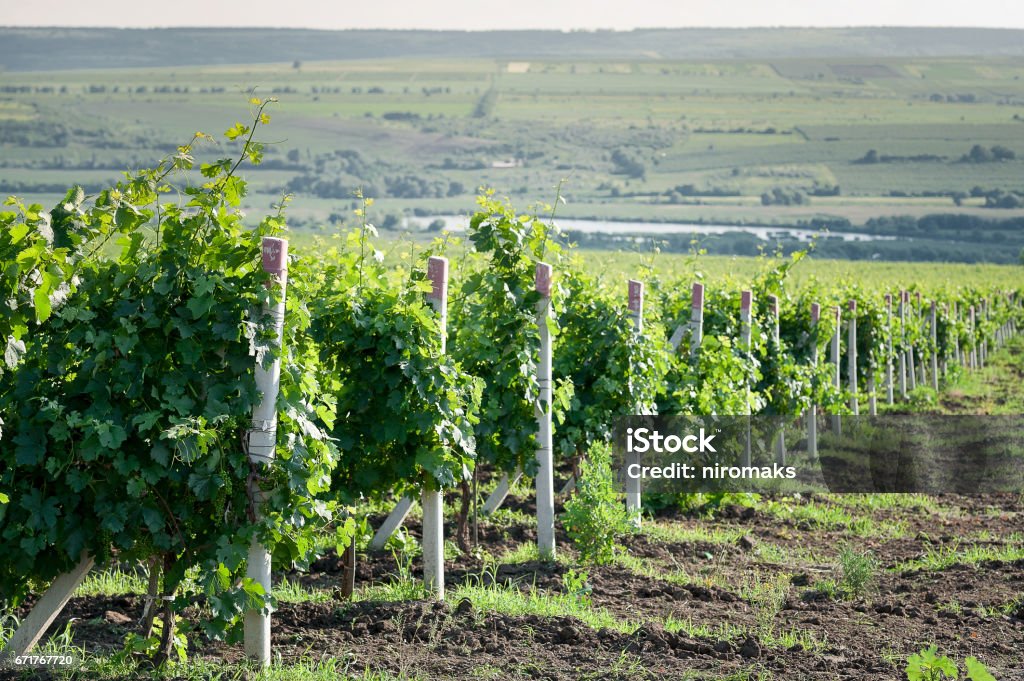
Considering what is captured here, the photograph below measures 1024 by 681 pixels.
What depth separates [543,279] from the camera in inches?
313

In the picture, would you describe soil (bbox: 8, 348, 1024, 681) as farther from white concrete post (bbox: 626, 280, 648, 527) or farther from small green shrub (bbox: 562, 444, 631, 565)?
white concrete post (bbox: 626, 280, 648, 527)

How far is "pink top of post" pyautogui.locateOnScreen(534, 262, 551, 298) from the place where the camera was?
7910 millimetres

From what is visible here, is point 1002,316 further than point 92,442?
Yes

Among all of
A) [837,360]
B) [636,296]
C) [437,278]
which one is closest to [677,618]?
[437,278]

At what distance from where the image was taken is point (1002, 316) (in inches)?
1351

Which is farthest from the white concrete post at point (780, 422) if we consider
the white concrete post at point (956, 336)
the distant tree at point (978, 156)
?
the distant tree at point (978, 156)

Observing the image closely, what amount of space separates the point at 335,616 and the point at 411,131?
183m

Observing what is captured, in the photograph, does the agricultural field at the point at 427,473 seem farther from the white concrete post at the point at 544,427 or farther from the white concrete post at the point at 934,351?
the white concrete post at the point at 934,351

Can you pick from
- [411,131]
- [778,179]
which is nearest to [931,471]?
[778,179]

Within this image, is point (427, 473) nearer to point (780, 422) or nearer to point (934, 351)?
point (780, 422)

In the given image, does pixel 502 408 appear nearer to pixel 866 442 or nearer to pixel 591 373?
pixel 591 373

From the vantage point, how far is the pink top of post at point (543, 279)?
791cm

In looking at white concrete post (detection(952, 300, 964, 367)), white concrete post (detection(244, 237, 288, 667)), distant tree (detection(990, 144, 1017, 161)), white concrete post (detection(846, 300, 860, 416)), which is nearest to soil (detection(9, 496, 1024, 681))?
white concrete post (detection(244, 237, 288, 667))

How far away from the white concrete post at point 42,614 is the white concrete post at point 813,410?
9.95 metres
